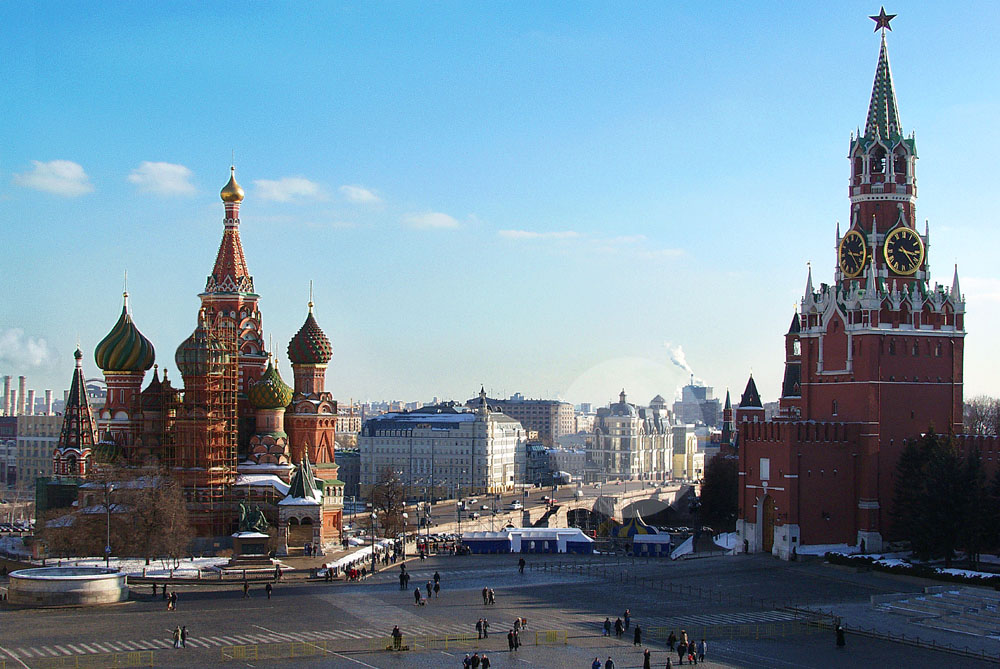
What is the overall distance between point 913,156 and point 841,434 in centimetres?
1472

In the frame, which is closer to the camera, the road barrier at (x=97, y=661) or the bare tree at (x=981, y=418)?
the road barrier at (x=97, y=661)

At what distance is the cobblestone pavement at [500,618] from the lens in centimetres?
3578

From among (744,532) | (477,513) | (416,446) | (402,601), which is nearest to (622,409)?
(416,446)

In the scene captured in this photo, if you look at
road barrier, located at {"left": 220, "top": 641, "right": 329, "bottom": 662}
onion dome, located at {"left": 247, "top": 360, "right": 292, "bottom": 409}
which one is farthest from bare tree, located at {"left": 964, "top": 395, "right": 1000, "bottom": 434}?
road barrier, located at {"left": 220, "top": 641, "right": 329, "bottom": 662}

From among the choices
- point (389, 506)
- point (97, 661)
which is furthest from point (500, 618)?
point (389, 506)

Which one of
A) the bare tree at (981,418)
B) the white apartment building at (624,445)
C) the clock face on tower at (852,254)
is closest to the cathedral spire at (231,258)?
the clock face on tower at (852,254)

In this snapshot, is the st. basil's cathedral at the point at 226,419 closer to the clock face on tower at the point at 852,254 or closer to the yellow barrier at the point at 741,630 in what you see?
the yellow barrier at the point at 741,630

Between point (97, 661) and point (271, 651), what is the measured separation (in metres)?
4.92

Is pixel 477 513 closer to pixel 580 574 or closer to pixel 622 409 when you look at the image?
pixel 580 574

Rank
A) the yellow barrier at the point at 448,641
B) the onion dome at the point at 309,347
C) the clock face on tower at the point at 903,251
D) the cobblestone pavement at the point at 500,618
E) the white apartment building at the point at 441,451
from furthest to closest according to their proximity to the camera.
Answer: the white apartment building at the point at 441,451 → the onion dome at the point at 309,347 → the clock face on tower at the point at 903,251 → the yellow barrier at the point at 448,641 → the cobblestone pavement at the point at 500,618

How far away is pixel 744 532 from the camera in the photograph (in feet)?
199

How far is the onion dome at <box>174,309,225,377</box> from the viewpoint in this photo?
212 feet

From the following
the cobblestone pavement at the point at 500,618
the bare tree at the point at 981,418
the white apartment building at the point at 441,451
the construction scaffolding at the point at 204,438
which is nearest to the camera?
the cobblestone pavement at the point at 500,618

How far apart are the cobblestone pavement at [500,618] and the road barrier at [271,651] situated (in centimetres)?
14
